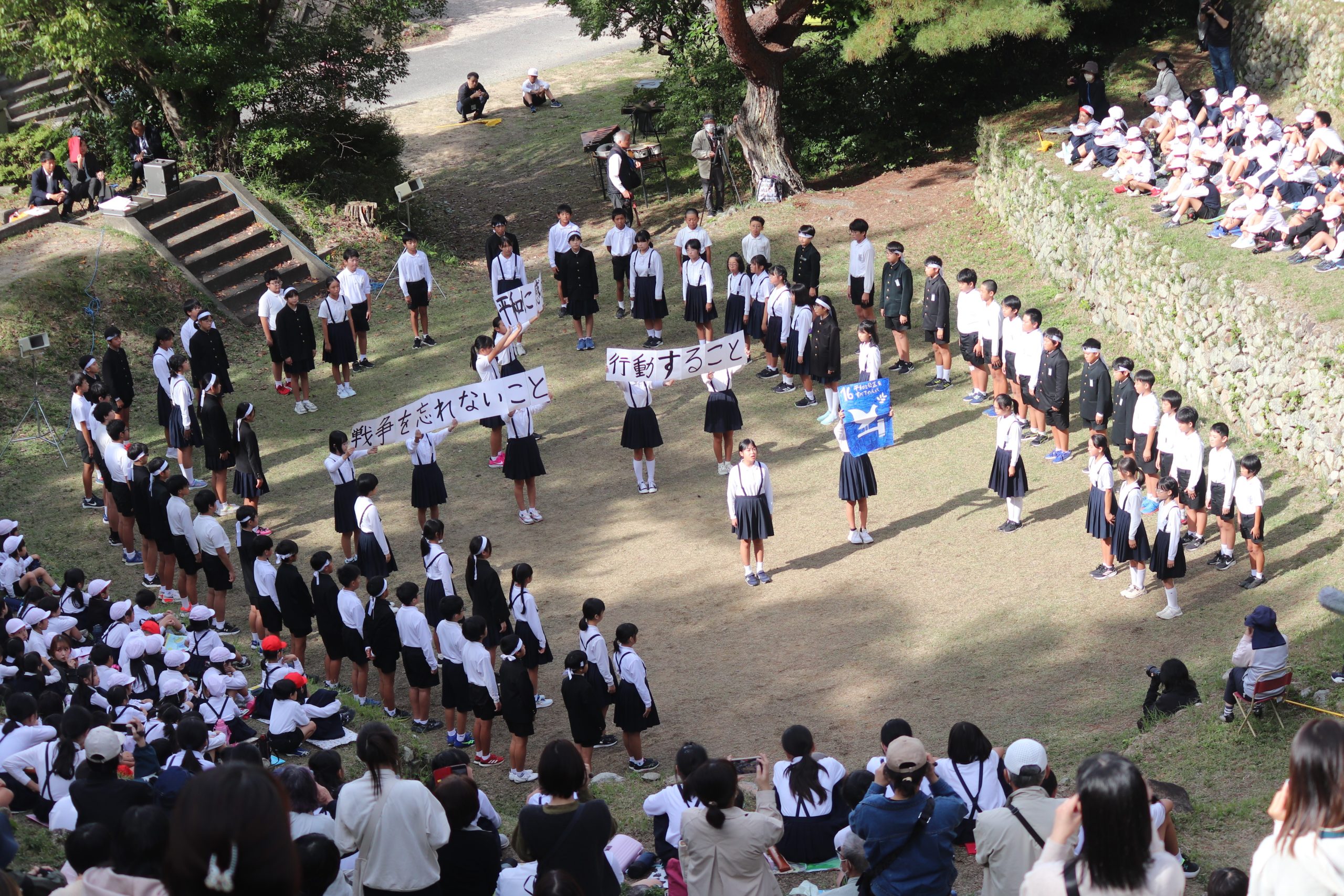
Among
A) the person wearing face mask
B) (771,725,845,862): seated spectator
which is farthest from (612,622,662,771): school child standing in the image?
the person wearing face mask

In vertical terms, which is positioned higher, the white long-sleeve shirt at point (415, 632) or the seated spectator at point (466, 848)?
the seated spectator at point (466, 848)

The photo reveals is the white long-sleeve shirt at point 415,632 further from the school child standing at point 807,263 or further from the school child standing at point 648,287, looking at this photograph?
the school child standing at point 807,263

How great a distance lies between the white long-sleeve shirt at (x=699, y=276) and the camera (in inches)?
660

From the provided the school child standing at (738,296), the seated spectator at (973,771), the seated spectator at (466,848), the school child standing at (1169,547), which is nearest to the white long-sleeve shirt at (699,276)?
the school child standing at (738,296)

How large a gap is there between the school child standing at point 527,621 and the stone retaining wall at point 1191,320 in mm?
7451

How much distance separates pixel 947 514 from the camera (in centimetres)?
1336

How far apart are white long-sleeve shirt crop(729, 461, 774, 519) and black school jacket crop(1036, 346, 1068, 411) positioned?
12.0ft

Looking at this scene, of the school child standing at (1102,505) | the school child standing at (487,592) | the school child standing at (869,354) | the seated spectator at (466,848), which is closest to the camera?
the seated spectator at (466,848)

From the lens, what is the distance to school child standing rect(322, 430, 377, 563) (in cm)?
1230

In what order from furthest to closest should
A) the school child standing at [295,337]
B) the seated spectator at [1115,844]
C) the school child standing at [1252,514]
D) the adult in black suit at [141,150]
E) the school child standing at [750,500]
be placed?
1. the adult in black suit at [141,150]
2. the school child standing at [295,337]
3. the school child standing at [750,500]
4. the school child standing at [1252,514]
5. the seated spectator at [1115,844]

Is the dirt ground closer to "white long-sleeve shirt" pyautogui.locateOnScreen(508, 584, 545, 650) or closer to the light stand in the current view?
the light stand

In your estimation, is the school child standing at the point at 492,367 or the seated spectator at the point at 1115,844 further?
the school child standing at the point at 492,367

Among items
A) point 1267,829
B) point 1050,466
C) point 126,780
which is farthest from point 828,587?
point 126,780

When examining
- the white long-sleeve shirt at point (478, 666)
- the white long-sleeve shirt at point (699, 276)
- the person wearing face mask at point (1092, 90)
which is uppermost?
the person wearing face mask at point (1092, 90)
